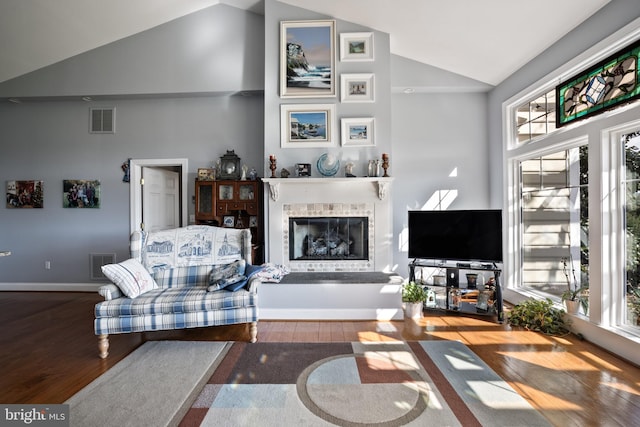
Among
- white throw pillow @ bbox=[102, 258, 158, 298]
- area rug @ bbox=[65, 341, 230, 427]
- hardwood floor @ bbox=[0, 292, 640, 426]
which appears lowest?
hardwood floor @ bbox=[0, 292, 640, 426]

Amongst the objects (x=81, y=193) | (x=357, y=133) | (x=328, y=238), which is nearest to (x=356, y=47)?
(x=357, y=133)

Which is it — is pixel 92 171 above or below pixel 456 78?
below

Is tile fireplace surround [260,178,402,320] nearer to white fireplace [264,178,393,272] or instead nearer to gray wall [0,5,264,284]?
white fireplace [264,178,393,272]

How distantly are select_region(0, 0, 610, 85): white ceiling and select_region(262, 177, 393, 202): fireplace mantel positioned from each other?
5.91 ft

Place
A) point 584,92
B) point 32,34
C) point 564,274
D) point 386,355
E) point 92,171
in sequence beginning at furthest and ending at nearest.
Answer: point 92,171 < point 32,34 < point 564,274 < point 584,92 < point 386,355

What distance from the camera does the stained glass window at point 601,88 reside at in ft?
7.70

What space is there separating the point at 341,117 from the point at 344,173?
731mm

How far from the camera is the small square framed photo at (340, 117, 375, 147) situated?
3922 millimetres

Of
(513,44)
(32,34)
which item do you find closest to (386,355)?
(513,44)

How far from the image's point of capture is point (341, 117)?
13.0 ft

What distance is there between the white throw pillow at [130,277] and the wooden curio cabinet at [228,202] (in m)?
1.41

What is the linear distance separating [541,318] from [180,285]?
365 centimetres

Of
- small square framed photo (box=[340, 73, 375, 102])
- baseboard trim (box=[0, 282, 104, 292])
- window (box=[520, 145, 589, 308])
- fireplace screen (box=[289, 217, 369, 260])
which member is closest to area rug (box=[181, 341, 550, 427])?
fireplace screen (box=[289, 217, 369, 260])

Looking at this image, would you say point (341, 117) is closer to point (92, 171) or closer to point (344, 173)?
point (344, 173)
